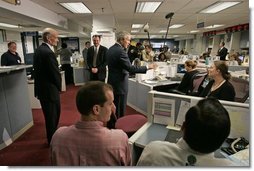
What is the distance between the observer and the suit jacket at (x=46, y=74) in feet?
6.26

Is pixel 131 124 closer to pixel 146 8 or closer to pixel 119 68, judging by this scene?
pixel 119 68

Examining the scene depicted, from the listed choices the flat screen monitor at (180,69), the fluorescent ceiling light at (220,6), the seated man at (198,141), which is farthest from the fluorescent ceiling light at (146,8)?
the seated man at (198,141)

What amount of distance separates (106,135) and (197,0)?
366 cm

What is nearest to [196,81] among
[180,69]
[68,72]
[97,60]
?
[180,69]

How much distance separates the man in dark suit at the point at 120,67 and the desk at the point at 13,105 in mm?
1172

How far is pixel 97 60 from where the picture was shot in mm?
3406

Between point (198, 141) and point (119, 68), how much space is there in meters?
1.64

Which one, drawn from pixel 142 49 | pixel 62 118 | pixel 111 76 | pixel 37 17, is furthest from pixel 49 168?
pixel 37 17

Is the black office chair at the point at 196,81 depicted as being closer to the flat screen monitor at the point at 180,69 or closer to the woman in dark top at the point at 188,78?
the woman in dark top at the point at 188,78

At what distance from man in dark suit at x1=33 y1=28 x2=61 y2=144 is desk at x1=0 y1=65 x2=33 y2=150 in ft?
1.39

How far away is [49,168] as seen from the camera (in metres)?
0.87

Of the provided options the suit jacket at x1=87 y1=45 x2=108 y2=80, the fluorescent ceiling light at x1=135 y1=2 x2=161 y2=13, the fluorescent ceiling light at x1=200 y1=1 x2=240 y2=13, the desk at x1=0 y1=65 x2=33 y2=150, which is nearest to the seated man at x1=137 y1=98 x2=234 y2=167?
the desk at x1=0 y1=65 x2=33 y2=150

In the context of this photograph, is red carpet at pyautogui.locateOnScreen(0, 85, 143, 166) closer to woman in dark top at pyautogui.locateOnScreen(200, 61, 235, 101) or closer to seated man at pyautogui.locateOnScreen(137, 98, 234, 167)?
seated man at pyautogui.locateOnScreen(137, 98, 234, 167)

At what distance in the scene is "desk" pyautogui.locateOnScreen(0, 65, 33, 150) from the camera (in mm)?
2150
